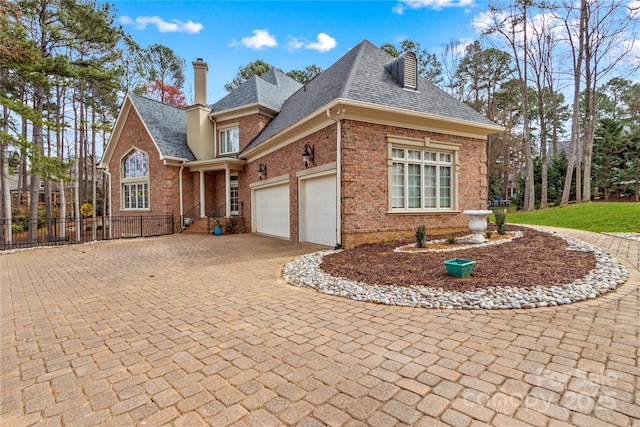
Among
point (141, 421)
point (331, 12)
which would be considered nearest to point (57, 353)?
point (141, 421)

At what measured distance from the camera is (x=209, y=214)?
647 inches

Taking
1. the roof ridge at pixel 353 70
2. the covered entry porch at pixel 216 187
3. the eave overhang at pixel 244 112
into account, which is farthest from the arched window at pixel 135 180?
the roof ridge at pixel 353 70

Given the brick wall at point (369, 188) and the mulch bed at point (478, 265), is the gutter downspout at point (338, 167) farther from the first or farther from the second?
the mulch bed at point (478, 265)

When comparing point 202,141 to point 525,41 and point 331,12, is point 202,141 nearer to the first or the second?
point 331,12

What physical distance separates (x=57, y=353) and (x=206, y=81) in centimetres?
1717

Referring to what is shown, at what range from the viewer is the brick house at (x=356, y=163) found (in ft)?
27.6

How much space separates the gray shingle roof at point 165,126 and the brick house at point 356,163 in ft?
0.63

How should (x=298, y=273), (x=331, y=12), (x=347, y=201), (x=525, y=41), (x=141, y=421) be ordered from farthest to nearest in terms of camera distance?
(x=525, y=41) < (x=331, y=12) < (x=347, y=201) < (x=298, y=273) < (x=141, y=421)

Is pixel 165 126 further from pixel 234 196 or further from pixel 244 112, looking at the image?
pixel 234 196

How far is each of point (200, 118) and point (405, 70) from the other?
1153cm


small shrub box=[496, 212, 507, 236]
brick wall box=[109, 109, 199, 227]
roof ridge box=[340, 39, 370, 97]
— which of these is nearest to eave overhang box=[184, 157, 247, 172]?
brick wall box=[109, 109, 199, 227]

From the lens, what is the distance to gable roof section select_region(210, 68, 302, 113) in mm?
15984

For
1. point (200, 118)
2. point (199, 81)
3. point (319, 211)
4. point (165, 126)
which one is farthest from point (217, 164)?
point (319, 211)

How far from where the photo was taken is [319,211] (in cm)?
967
